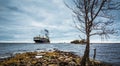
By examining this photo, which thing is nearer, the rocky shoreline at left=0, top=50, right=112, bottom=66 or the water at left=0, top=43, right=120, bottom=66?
the rocky shoreline at left=0, top=50, right=112, bottom=66

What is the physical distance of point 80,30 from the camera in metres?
16.9

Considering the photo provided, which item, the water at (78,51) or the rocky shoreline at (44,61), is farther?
the water at (78,51)

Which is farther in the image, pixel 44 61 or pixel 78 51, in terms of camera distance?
pixel 78 51

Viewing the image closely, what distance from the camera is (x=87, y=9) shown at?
52.9 ft

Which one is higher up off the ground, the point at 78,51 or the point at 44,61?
the point at 44,61

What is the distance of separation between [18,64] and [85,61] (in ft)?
22.4

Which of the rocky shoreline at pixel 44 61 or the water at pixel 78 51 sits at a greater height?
the rocky shoreline at pixel 44 61

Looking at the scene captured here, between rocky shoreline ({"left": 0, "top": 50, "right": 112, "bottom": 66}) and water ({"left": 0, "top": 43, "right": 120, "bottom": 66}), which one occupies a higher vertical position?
rocky shoreline ({"left": 0, "top": 50, "right": 112, "bottom": 66})

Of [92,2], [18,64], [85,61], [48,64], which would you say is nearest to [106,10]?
[92,2]

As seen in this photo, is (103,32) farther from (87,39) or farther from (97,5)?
(97,5)

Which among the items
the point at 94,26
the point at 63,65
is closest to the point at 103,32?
the point at 94,26

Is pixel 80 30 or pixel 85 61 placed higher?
pixel 80 30

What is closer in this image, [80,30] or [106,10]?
[106,10]

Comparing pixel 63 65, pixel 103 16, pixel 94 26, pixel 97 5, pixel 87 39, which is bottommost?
pixel 63 65
